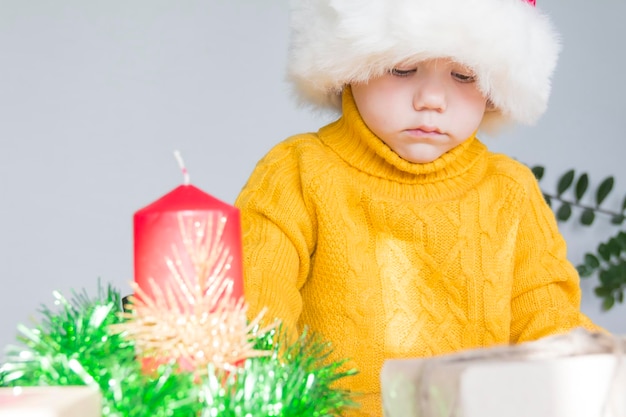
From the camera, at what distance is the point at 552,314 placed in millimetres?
771

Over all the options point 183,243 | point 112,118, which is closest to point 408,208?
point 183,243

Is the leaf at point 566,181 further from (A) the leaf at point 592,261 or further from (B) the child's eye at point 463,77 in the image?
(B) the child's eye at point 463,77

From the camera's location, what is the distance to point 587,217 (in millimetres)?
1950

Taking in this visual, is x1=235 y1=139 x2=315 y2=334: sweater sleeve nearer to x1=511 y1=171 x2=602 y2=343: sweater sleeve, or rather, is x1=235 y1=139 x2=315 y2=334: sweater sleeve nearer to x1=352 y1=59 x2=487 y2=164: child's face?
x1=352 y1=59 x2=487 y2=164: child's face

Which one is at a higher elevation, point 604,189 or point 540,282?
point 604,189

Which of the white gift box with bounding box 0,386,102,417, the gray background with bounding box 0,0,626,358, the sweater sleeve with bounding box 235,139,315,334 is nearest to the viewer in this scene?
the white gift box with bounding box 0,386,102,417

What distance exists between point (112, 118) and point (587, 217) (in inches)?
42.0

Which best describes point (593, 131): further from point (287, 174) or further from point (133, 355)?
point (133, 355)

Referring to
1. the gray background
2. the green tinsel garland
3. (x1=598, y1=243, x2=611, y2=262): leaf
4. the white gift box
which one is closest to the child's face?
the green tinsel garland

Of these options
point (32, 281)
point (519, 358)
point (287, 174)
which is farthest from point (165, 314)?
point (32, 281)

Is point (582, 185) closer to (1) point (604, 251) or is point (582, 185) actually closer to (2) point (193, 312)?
(1) point (604, 251)

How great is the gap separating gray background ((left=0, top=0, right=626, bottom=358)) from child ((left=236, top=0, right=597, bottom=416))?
0.96 meters

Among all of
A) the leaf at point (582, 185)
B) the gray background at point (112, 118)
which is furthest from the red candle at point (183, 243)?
the leaf at point (582, 185)

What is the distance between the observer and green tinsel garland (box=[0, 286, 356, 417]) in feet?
1.26
